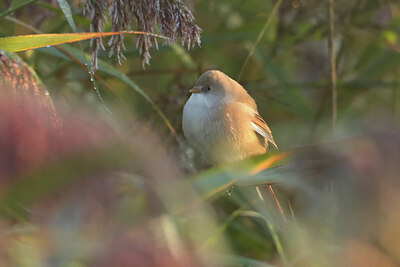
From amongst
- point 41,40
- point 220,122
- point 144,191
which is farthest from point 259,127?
point 144,191

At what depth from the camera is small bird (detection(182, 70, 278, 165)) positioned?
1.75 m

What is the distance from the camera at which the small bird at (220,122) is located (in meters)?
1.75

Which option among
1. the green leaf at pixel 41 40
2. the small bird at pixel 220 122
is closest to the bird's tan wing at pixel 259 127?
the small bird at pixel 220 122

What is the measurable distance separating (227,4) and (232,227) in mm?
1210

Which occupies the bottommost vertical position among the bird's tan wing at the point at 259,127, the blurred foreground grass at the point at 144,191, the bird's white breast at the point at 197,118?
the bird's tan wing at the point at 259,127

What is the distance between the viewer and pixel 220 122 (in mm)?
1761

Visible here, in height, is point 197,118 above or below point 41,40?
below

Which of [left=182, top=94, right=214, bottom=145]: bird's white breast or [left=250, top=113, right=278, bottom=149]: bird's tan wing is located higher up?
[left=182, top=94, right=214, bottom=145]: bird's white breast

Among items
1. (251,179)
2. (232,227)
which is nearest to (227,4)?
(232,227)

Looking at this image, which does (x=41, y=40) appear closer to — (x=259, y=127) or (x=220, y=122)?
(x=220, y=122)

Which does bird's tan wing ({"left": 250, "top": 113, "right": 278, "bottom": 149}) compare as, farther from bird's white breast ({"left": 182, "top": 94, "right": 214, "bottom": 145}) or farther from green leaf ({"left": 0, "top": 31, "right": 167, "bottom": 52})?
green leaf ({"left": 0, "top": 31, "right": 167, "bottom": 52})

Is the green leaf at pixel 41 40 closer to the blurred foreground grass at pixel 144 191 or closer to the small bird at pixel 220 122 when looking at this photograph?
the blurred foreground grass at pixel 144 191

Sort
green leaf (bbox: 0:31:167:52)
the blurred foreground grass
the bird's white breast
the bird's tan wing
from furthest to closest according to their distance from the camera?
the bird's tan wing
the bird's white breast
green leaf (bbox: 0:31:167:52)
the blurred foreground grass

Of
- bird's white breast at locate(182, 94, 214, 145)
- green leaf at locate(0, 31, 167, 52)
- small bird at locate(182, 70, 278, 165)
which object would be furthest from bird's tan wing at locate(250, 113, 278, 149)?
green leaf at locate(0, 31, 167, 52)
